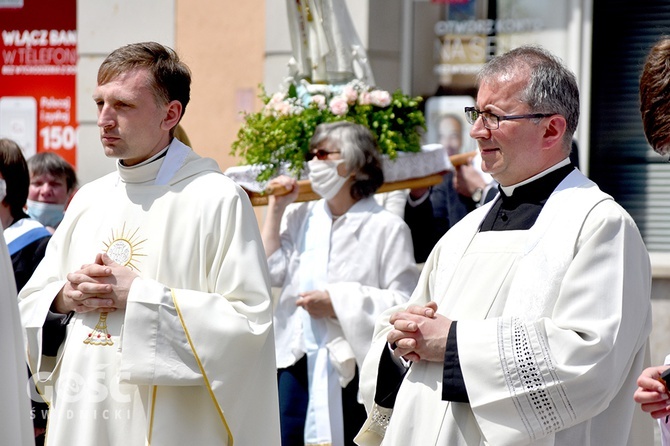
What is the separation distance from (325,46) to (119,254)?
3295 mm

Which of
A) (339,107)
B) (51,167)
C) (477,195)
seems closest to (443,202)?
(477,195)

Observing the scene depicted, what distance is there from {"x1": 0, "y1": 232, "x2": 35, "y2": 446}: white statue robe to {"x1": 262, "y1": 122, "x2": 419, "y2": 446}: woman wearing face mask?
2645 mm

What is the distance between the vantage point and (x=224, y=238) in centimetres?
396

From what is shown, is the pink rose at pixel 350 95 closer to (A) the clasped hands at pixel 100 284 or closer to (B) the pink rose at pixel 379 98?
(B) the pink rose at pixel 379 98

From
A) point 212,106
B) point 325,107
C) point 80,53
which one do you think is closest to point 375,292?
point 325,107

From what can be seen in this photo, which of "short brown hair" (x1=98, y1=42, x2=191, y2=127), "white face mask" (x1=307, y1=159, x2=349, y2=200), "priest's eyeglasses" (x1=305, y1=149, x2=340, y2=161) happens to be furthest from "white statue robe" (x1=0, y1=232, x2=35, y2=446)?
"priest's eyeglasses" (x1=305, y1=149, x2=340, y2=161)

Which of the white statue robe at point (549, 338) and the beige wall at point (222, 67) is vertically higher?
the beige wall at point (222, 67)

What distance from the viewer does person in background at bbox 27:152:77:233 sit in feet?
22.2

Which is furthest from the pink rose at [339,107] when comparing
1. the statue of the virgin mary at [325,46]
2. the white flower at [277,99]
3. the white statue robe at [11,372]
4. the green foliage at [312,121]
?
the white statue robe at [11,372]

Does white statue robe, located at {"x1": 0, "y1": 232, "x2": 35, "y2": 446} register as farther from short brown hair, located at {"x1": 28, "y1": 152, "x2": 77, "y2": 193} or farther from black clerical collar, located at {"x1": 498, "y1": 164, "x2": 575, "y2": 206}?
short brown hair, located at {"x1": 28, "y1": 152, "x2": 77, "y2": 193}

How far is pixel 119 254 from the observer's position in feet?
13.1

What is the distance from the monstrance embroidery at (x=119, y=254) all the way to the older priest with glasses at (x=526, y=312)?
2.89 feet

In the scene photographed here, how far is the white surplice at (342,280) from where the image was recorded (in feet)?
18.6

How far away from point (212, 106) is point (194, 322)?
5.67 m
